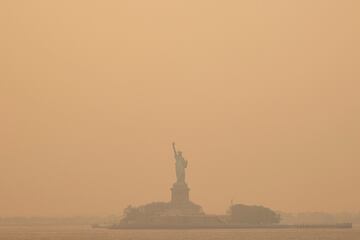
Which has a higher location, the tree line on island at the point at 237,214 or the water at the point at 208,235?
the tree line on island at the point at 237,214

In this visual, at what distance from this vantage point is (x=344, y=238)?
10956 cm

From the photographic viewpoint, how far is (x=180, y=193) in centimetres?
14525

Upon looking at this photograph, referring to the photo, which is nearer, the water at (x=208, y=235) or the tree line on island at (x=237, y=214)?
the water at (x=208, y=235)

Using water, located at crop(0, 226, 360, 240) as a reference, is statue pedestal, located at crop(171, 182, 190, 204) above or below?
above

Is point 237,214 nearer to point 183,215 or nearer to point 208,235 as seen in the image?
point 183,215

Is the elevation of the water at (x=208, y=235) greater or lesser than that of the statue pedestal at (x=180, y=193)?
lesser

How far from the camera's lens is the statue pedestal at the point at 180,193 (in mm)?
144875

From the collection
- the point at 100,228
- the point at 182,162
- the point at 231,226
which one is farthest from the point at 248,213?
the point at 100,228

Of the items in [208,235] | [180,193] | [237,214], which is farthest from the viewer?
[237,214]

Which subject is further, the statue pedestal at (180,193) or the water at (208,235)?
the statue pedestal at (180,193)

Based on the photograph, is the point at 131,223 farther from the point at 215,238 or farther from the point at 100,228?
the point at 215,238

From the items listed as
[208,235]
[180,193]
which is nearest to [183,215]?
[180,193]

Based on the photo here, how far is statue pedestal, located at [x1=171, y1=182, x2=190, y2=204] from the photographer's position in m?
145

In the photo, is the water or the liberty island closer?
the water
